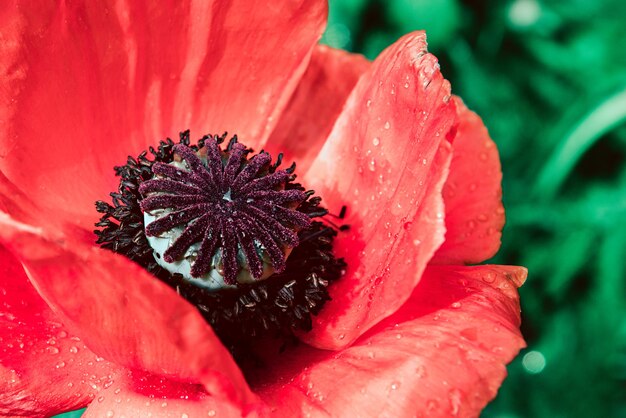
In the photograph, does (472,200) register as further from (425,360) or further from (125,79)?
(125,79)

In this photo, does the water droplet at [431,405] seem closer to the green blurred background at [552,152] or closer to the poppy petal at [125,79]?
the poppy petal at [125,79]

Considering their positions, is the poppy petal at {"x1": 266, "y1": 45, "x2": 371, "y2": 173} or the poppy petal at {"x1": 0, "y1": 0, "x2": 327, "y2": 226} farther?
the poppy petal at {"x1": 266, "y1": 45, "x2": 371, "y2": 173}

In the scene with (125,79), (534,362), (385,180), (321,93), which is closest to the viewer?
(385,180)

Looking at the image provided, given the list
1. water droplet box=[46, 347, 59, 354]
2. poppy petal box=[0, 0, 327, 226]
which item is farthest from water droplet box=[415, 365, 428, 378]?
poppy petal box=[0, 0, 327, 226]

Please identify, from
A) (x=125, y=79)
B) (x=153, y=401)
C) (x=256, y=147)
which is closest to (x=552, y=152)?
(x=256, y=147)

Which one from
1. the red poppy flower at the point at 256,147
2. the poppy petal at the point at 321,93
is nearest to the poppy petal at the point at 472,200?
the red poppy flower at the point at 256,147

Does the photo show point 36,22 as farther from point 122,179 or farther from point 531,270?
point 531,270

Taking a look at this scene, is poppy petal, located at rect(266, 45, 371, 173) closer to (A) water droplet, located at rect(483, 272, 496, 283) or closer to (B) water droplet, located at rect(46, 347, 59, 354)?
(A) water droplet, located at rect(483, 272, 496, 283)
